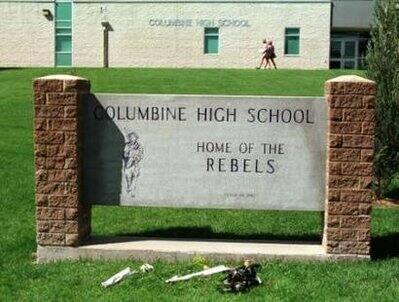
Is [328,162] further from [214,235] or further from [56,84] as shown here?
[56,84]

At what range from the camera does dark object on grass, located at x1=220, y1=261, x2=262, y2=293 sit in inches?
249

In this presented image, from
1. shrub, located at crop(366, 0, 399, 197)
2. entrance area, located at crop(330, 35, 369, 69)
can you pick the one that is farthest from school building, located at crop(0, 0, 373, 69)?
shrub, located at crop(366, 0, 399, 197)

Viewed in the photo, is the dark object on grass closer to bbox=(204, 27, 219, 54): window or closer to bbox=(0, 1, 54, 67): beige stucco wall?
bbox=(204, 27, 219, 54): window

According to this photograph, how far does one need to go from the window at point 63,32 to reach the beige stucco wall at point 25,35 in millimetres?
297

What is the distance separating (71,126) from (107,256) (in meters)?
1.23

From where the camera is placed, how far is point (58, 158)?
7316 mm

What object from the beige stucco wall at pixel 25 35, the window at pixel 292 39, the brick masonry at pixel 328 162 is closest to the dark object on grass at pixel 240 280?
the brick masonry at pixel 328 162

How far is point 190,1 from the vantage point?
44.8 m

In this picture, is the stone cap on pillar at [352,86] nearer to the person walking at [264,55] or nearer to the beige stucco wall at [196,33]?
the person walking at [264,55]

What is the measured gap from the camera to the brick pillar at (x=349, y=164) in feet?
23.2

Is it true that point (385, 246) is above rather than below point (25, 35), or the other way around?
below

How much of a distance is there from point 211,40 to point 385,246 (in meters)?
38.0

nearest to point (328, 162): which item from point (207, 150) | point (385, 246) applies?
point (207, 150)

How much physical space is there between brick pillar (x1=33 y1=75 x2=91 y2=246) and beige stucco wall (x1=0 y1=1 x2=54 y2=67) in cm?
3966
